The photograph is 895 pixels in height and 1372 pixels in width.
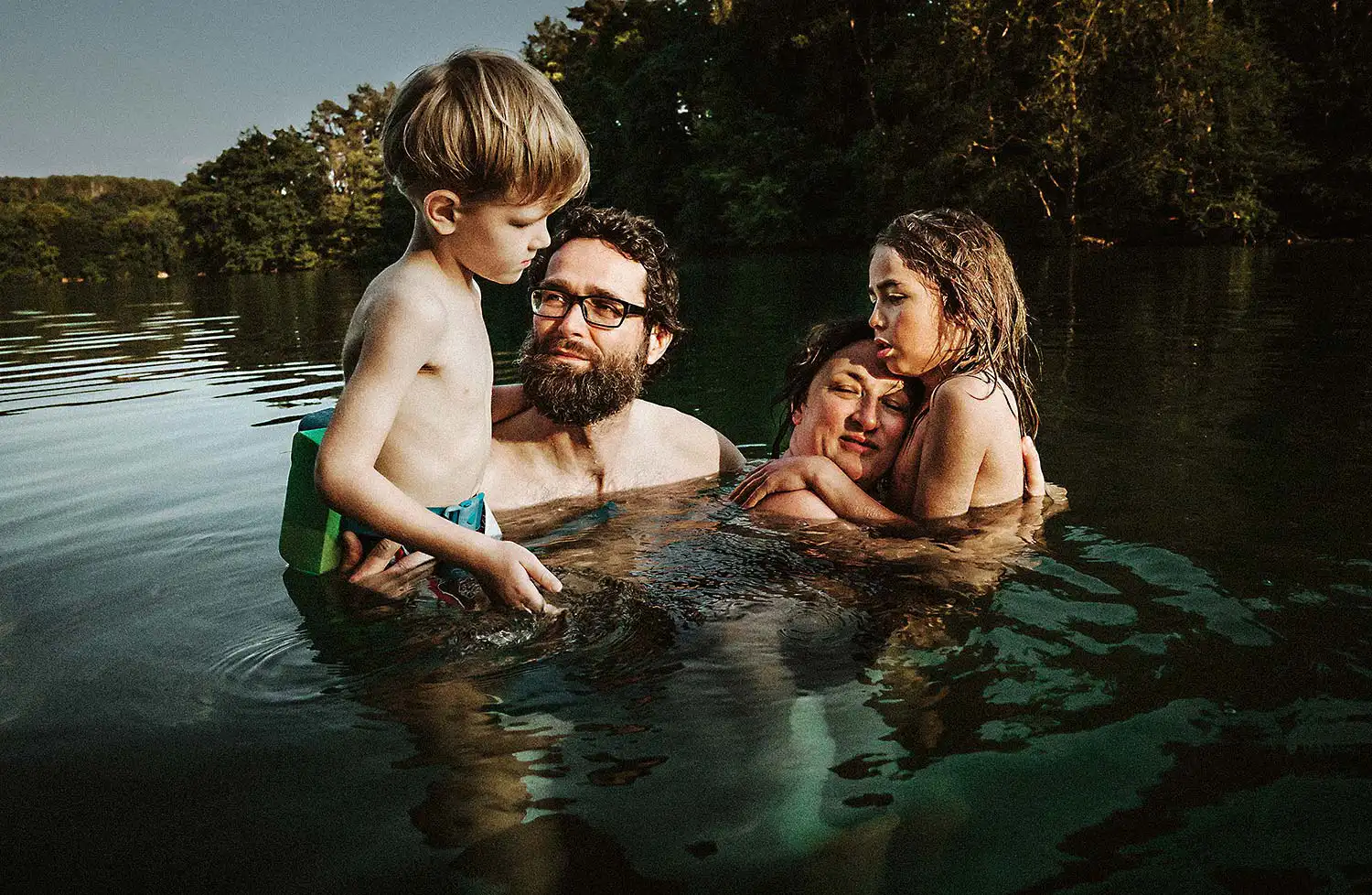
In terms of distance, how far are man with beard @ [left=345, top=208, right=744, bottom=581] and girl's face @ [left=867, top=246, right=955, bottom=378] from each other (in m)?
1.03

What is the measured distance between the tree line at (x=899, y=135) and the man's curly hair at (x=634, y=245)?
2321 centimetres

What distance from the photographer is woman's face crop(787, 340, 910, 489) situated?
3.80m

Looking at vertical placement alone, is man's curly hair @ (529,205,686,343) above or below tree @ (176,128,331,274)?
below

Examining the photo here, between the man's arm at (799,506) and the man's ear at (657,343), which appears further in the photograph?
the man's ear at (657,343)

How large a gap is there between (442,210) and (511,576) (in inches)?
A: 39.0

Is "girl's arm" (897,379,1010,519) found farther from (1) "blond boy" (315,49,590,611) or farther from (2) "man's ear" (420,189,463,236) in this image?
(2) "man's ear" (420,189,463,236)

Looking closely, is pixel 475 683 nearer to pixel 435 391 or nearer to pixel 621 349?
pixel 435 391

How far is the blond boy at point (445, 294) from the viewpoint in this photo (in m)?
2.31

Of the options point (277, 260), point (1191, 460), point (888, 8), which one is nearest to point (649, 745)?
point (1191, 460)

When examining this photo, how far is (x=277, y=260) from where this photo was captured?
54.9 meters

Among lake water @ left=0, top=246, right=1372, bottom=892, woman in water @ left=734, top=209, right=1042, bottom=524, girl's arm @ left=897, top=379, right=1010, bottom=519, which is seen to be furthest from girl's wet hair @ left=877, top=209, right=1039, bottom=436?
lake water @ left=0, top=246, right=1372, bottom=892

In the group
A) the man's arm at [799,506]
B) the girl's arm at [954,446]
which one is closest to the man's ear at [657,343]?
the man's arm at [799,506]

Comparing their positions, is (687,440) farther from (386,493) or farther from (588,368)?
(386,493)

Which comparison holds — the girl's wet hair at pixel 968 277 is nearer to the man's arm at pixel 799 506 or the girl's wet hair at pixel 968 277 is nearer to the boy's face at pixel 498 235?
the man's arm at pixel 799 506
